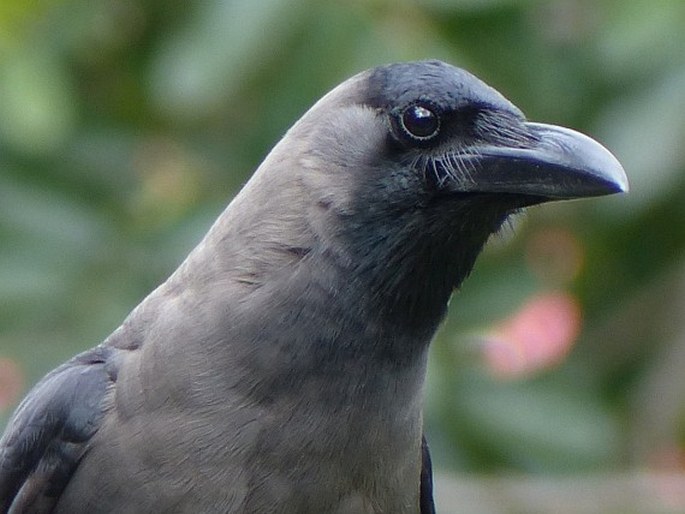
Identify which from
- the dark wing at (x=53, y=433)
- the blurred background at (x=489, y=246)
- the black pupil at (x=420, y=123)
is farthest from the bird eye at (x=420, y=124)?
the blurred background at (x=489, y=246)

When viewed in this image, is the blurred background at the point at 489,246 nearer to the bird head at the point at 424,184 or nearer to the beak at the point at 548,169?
the bird head at the point at 424,184

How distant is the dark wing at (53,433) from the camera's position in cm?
330

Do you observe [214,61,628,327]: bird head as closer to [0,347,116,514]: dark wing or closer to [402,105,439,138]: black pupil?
[402,105,439,138]: black pupil

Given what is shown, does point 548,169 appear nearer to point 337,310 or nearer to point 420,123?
point 420,123

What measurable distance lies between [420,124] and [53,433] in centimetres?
92

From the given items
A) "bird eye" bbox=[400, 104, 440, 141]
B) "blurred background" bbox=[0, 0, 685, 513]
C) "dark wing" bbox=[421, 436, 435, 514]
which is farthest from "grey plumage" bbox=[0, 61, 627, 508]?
"blurred background" bbox=[0, 0, 685, 513]

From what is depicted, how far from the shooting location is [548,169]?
3.10 metres

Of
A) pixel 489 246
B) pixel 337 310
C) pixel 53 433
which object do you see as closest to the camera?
pixel 337 310

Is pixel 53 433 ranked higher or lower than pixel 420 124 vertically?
lower

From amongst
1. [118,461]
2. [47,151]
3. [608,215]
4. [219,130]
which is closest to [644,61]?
[608,215]

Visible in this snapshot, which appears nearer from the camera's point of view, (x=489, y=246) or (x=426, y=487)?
(x=426, y=487)

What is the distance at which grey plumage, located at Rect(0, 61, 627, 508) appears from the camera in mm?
3105

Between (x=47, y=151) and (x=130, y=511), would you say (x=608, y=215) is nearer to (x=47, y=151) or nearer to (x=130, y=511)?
(x=47, y=151)

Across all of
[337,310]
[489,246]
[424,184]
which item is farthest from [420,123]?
[489,246]
